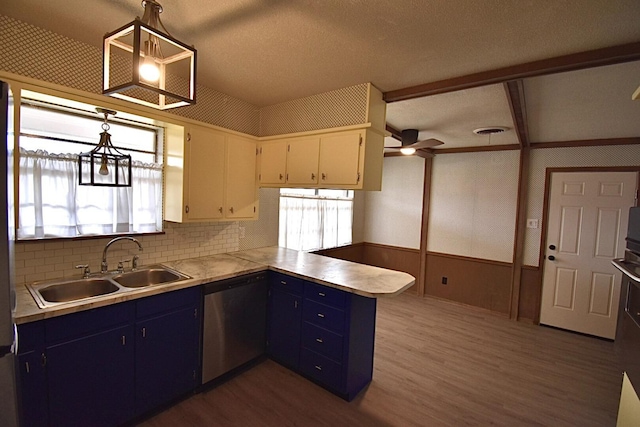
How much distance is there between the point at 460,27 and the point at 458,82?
2.13ft

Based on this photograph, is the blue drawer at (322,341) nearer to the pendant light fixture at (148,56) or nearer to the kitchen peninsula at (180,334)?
the kitchen peninsula at (180,334)

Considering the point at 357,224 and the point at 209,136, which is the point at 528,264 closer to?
the point at 357,224

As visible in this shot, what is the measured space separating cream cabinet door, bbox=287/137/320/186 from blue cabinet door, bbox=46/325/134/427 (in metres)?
1.77

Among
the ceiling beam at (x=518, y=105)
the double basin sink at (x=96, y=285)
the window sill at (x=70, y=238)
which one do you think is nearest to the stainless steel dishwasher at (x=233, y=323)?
the double basin sink at (x=96, y=285)

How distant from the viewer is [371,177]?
2.59 meters

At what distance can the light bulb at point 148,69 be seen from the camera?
1.17 metres

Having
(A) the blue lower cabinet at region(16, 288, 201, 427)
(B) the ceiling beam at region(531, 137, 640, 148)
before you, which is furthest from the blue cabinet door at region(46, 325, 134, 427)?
(B) the ceiling beam at region(531, 137, 640, 148)

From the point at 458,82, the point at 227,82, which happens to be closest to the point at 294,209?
the point at 227,82

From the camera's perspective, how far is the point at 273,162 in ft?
9.89

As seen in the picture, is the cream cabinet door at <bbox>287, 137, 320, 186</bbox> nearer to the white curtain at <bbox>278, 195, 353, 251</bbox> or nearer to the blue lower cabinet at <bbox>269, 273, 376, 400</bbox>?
the blue lower cabinet at <bbox>269, 273, 376, 400</bbox>

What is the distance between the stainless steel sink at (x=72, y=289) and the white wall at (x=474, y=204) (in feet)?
14.4

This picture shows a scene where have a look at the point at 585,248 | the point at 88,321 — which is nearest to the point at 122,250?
the point at 88,321

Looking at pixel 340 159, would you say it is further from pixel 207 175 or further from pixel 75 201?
pixel 75 201

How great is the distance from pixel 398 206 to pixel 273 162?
2960 mm
